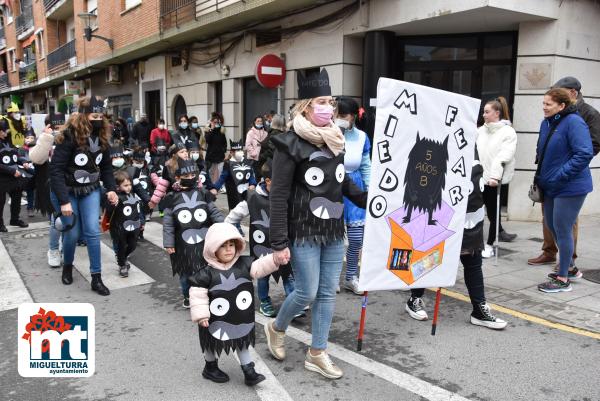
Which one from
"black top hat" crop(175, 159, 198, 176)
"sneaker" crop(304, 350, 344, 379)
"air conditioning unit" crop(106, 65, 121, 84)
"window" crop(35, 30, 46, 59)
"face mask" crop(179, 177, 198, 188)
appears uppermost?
"window" crop(35, 30, 46, 59)

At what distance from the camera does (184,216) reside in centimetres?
442

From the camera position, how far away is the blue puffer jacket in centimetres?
482

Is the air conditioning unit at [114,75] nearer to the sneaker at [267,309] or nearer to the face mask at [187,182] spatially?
the face mask at [187,182]

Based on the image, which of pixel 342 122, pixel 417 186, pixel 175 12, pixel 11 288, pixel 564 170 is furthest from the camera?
pixel 175 12

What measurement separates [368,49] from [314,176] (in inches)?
287

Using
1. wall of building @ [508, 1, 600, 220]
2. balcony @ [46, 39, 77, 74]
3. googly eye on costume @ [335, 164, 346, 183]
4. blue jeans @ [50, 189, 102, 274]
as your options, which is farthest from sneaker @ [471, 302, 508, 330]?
balcony @ [46, 39, 77, 74]

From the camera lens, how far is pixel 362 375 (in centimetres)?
340

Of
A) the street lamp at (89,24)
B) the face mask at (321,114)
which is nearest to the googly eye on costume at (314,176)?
the face mask at (321,114)

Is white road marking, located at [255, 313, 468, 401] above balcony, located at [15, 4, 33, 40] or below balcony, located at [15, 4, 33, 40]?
below

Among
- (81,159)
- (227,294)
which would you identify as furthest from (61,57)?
(227,294)

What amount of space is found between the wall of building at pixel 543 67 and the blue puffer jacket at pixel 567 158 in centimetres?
350

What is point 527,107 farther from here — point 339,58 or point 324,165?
point 324,165

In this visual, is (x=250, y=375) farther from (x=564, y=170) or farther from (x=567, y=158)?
(x=567, y=158)

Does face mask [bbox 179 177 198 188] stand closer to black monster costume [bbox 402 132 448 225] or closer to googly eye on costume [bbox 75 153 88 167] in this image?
googly eye on costume [bbox 75 153 88 167]
